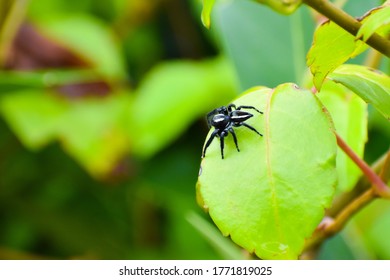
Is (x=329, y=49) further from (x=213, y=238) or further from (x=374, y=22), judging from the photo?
(x=213, y=238)

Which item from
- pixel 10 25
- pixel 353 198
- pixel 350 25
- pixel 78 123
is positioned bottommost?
pixel 78 123

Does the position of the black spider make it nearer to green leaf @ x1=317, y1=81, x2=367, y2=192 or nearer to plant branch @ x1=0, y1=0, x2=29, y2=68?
green leaf @ x1=317, y1=81, x2=367, y2=192

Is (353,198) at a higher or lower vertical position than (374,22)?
lower

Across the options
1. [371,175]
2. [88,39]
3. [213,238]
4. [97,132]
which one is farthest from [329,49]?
[88,39]

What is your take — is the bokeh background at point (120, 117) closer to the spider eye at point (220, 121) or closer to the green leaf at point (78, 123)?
the green leaf at point (78, 123)

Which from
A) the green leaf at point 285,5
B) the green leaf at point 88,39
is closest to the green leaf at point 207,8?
the green leaf at point 285,5

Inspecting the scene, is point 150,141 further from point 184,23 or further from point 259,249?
point 259,249
